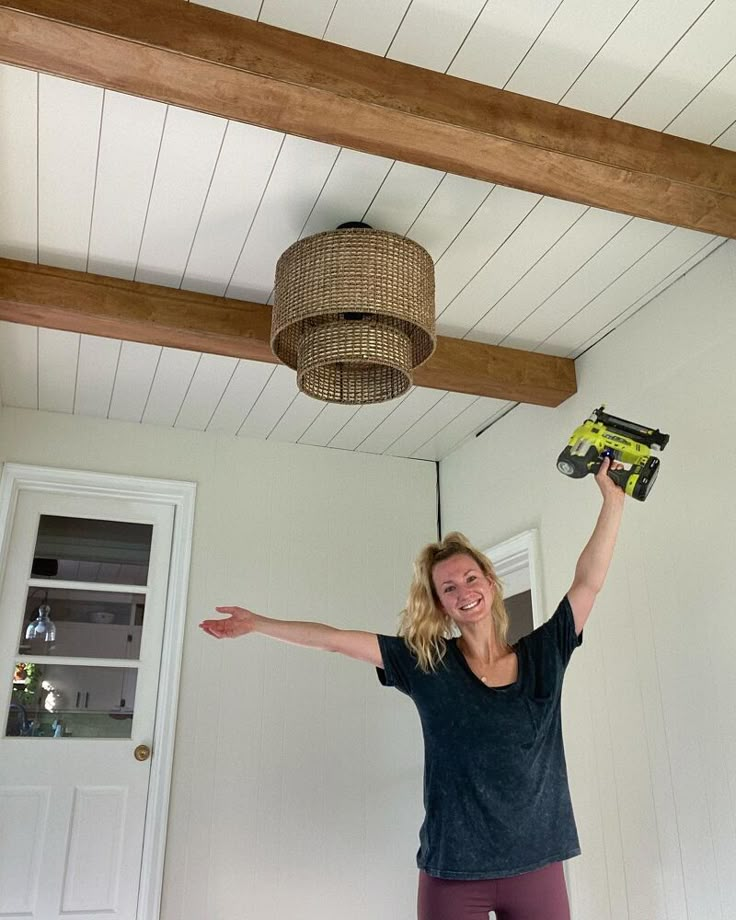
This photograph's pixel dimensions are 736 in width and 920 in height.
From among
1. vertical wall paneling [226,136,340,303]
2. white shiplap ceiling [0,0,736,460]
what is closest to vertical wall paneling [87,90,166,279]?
white shiplap ceiling [0,0,736,460]

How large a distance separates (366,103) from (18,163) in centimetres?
103

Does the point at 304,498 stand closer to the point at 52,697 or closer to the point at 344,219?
the point at 52,697

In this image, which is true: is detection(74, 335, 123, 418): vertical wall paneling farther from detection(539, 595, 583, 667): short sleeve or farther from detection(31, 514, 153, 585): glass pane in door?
detection(539, 595, 583, 667): short sleeve

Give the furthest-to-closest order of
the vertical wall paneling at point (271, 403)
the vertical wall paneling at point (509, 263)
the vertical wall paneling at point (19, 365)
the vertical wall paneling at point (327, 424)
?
the vertical wall paneling at point (327, 424)
the vertical wall paneling at point (271, 403)
the vertical wall paneling at point (19, 365)
the vertical wall paneling at point (509, 263)

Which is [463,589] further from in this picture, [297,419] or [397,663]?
[297,419]

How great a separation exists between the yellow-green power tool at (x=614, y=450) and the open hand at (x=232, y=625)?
0.84 metres

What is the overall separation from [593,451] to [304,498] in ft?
6.95

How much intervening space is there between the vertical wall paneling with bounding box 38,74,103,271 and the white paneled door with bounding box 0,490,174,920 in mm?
1398

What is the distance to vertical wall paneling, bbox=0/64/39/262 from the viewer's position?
1.89 meters

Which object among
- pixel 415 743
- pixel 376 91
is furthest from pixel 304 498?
pixel 376 91

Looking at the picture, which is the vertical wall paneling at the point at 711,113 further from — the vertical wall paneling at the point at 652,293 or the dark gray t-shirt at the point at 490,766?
the dark gray t-shirt at the point at 490,766

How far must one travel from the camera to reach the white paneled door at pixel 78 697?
10.0 feet

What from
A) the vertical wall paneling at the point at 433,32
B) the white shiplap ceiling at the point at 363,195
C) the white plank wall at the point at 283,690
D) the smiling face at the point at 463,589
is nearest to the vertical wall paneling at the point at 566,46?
the white shiplap ceiling at the point at 363,195

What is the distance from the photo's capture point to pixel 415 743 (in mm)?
3682
